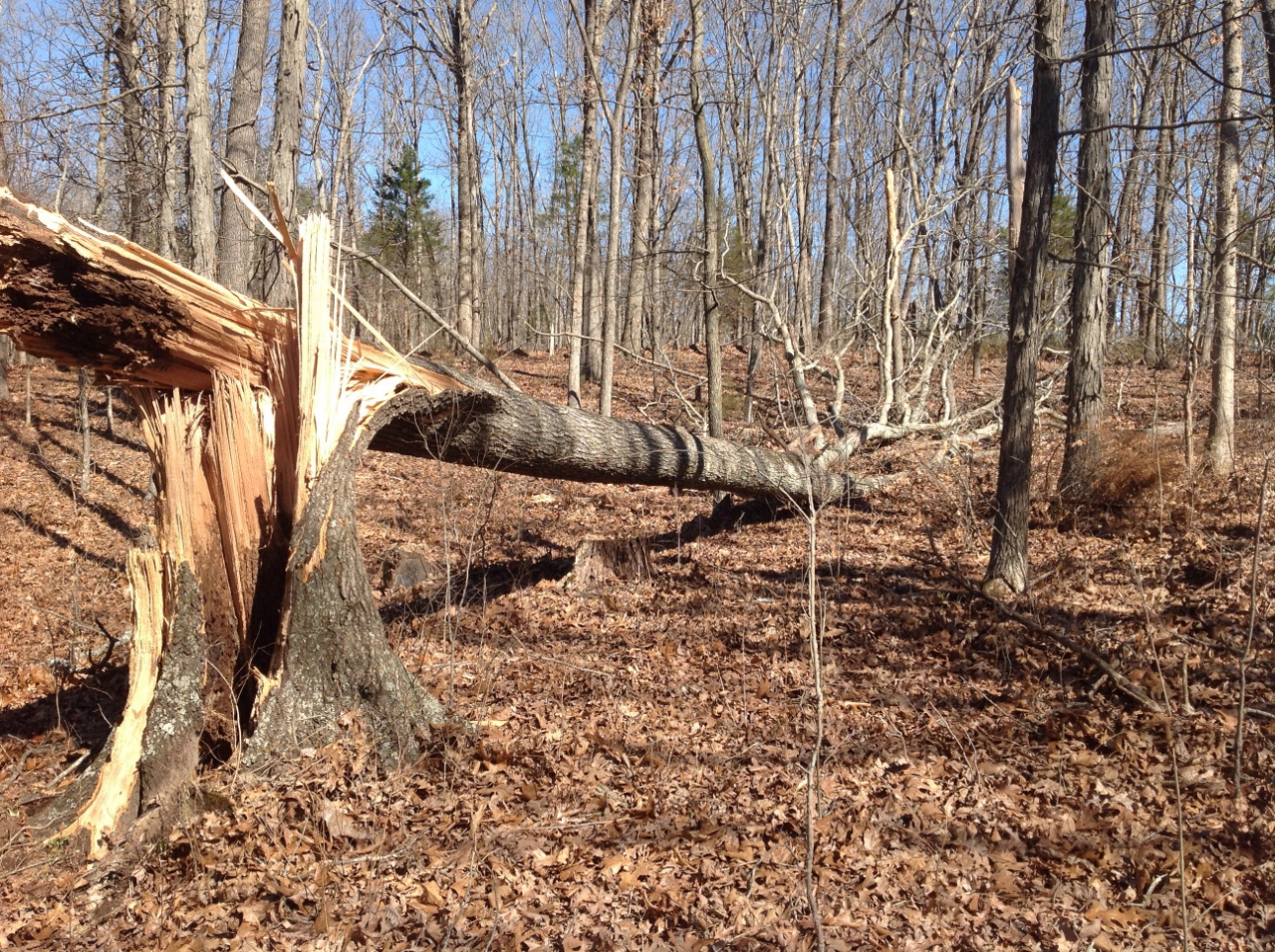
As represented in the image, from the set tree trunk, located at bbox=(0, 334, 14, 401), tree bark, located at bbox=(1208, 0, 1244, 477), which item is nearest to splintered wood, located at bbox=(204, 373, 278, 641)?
tree bark, located at bbox=(1208, 0, 1244, 477)

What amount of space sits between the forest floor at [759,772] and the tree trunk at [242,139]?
3486 millimetres

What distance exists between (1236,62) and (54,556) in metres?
14.2

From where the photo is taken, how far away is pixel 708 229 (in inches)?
370

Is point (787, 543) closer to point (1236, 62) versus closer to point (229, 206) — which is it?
point (229, 206)

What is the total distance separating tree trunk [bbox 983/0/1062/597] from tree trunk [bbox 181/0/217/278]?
7.21 metres

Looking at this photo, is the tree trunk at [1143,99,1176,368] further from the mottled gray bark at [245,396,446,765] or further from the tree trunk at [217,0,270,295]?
the mottled gray bark at [245,396,446,765]

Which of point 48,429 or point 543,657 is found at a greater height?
point 48,429


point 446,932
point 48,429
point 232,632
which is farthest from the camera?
point 48,429

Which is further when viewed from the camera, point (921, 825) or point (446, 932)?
point (921, 825)

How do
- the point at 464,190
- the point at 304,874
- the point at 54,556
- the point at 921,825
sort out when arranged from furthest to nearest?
the point at 464,190 → the point at 54,556 → the point at 921,825 → the point at 304,874

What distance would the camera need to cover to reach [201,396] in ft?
14.7

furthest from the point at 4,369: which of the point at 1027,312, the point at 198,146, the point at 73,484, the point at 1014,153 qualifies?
the point at 1014,153

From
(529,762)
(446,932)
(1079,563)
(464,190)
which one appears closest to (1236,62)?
(1079,563)

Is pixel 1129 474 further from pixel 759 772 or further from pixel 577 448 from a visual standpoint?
pixel 759 772
